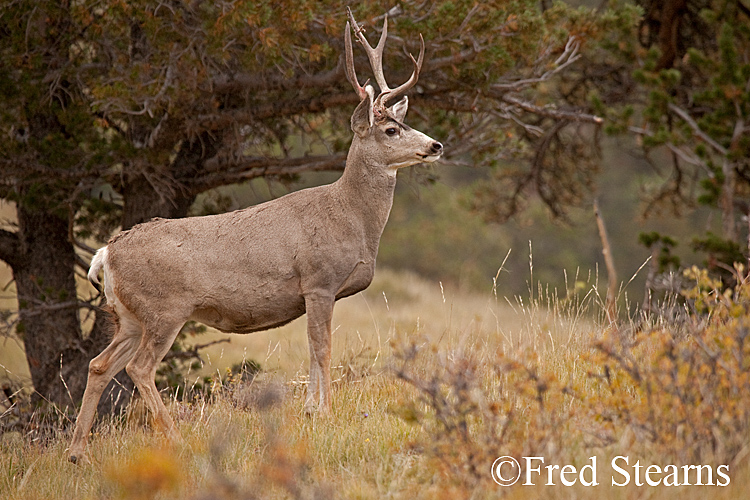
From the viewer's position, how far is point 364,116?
6.04 m

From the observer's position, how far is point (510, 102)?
840cm

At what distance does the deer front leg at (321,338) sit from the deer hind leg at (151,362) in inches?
36.7

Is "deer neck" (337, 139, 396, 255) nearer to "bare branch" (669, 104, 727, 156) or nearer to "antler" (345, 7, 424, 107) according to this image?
"antler" (345, 7, 424, 107)

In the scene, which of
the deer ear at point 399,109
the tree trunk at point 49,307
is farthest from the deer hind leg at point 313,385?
the tree trunk at point 49,307

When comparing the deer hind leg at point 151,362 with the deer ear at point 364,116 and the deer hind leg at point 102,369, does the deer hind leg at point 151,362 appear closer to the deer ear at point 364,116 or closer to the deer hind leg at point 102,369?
the deer hind leg at point 102,369

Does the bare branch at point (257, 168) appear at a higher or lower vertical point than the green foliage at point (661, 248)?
higher

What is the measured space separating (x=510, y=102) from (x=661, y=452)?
511 cm

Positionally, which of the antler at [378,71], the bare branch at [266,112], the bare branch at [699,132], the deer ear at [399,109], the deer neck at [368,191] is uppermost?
the antler at [378,71]

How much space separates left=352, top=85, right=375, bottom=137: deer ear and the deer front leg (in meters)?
1.29

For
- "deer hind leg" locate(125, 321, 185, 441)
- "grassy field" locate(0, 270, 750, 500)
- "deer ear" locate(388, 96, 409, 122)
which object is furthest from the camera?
"deer ear" locate(388, 96, 409, 122)

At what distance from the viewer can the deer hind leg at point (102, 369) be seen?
18.9 feet

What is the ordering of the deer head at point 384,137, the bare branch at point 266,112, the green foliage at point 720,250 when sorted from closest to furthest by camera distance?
1. the deer head at point 384,137
2. the bare branch at point 266,112
3. the green foliage at point 720,250

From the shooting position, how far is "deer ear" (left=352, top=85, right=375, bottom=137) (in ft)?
19.6

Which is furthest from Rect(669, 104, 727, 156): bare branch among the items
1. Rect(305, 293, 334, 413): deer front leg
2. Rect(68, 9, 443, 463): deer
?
Rect(305, 293, 334, 413): deer front leg
